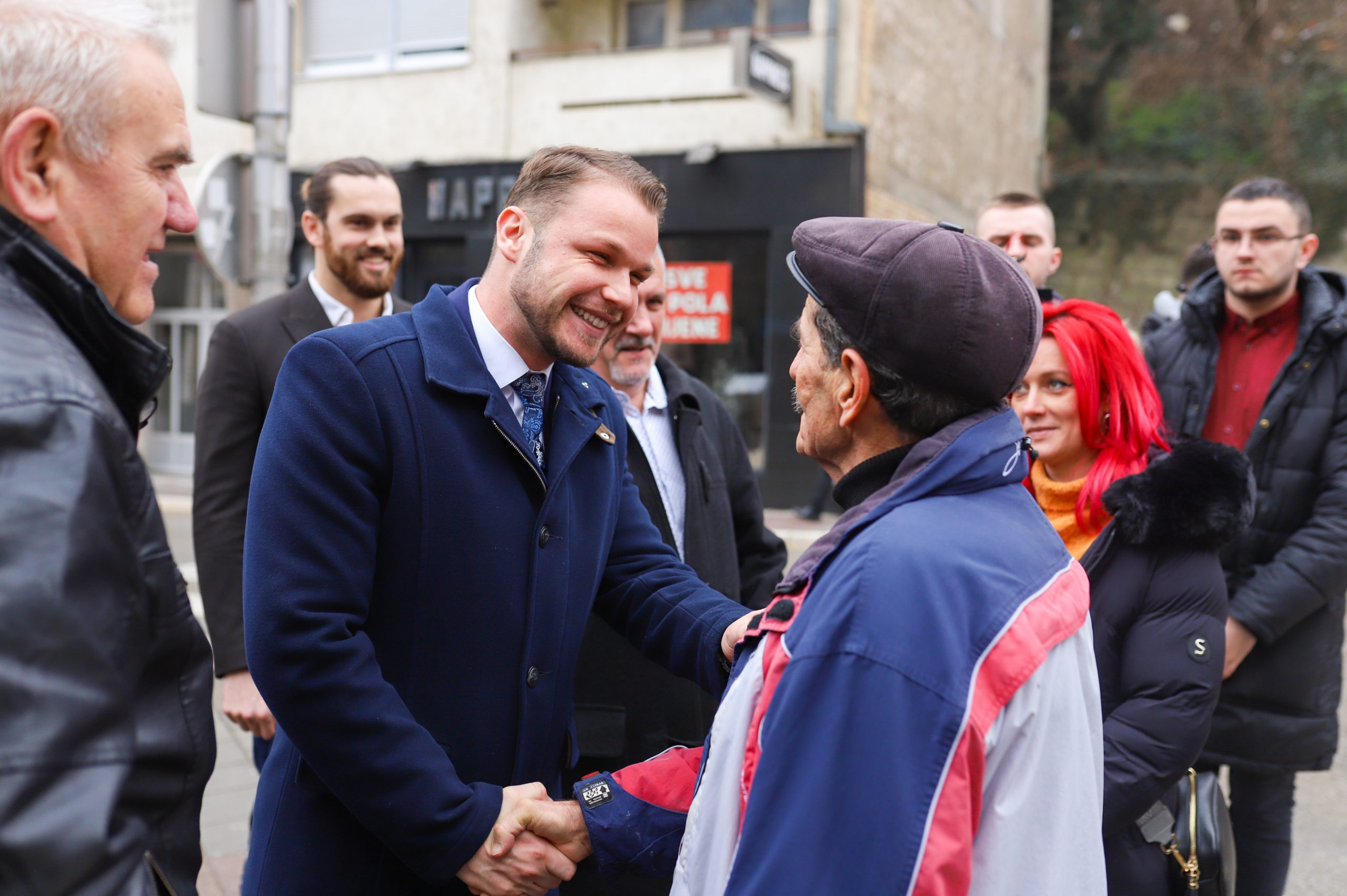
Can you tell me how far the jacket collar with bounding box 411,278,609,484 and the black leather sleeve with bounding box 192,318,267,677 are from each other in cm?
114

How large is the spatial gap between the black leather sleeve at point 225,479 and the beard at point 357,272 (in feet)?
1.61

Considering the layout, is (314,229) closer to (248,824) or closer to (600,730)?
(600,730)

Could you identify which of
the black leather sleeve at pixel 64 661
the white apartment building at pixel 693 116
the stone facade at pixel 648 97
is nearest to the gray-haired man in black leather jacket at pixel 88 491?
the black leather sleeve at pixel 64 661

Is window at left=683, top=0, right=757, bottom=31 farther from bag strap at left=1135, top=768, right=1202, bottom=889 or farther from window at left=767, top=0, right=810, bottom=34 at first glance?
bag strap at left=1135, top=768, right=1202, bottom=889

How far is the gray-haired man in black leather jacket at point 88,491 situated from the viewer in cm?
105

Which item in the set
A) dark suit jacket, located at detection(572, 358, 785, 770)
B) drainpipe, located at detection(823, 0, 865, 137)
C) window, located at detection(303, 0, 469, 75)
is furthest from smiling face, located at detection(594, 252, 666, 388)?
window, located at detection(303, 0, 469, 75)

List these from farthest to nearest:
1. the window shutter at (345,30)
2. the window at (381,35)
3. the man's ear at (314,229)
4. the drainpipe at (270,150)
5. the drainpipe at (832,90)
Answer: the window shutter at (345,30) → the window at (381,35) → the drainpipe at (832,90) → the drainpipe at (270,150) → the man's ear at (314,229)

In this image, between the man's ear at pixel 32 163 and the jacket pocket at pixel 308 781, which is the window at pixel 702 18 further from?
the man's ear at pixel 32 163

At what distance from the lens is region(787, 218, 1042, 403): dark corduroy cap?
152 cm

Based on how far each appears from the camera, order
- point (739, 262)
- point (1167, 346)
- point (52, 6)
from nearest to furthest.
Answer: point (52, 6) < point (1167, 346) < point (739, 262)

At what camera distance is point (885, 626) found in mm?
1362

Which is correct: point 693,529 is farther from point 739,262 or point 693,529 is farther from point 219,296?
point 219,296

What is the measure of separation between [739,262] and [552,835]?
36.4 feet

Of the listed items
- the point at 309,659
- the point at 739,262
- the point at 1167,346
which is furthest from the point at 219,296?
the point at 309,659
